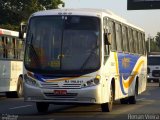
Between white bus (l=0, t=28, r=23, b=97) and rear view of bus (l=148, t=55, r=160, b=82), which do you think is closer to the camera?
white bus (l=0, t=28, r=23, b=97)

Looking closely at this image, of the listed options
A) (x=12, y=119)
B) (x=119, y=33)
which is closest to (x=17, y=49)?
(x=119, y=33)

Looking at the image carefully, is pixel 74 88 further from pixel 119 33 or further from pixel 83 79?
pixel 119 33

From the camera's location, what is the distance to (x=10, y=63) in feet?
89.4

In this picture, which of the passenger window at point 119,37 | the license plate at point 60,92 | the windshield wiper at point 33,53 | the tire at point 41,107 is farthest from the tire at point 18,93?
the license plate at point 60,92

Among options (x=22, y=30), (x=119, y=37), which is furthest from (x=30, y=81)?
(x=119, y=37)

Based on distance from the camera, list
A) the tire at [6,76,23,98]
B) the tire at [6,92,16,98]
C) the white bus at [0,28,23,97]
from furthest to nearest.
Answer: the tire at [6,92,16,98] < the tire at [6,76,23,98] < the white bus at [0,28,23,97]

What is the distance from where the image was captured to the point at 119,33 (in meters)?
21.5

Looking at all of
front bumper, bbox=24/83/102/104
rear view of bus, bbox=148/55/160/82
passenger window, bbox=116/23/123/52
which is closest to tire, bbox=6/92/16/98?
passenger window, bbox=116/23/123/52

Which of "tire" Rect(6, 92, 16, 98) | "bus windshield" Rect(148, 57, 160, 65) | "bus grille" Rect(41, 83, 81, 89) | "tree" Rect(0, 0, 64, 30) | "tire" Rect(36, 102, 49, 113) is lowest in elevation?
"tire" Rect(6, 92, 16, 98)

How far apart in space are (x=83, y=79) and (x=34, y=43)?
6.39 ft

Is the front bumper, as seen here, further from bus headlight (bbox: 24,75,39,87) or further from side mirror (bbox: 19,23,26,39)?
side mirror (bbox: 19,23,26,39)

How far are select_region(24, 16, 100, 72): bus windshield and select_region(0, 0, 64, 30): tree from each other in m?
36.9

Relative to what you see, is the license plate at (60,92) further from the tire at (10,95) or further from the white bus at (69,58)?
the tire at (10,95)

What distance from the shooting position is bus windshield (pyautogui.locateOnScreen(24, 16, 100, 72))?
18031 mm
